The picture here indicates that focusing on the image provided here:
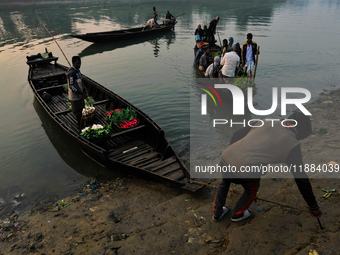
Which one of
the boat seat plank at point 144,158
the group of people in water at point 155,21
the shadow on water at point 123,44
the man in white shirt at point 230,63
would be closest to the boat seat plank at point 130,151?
the boat seat plank at point 144,158

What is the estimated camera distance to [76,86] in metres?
8.04

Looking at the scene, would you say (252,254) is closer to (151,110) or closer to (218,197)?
(218,197)

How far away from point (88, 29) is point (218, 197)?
34341 mm

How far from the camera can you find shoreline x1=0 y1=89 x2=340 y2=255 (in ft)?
12.6

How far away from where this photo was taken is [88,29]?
32.7m

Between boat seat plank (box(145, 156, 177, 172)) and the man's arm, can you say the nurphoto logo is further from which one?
the man's arm

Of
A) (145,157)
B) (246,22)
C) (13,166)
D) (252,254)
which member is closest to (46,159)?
(13,166)

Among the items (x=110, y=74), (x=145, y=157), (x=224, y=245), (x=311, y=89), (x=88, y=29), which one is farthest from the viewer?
(x=88, y=29)

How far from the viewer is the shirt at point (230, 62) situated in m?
11.0

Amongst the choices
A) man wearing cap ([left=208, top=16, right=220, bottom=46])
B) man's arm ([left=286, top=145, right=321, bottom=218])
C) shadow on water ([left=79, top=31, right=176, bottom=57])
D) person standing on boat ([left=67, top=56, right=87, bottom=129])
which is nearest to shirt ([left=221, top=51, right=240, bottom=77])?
person standing on boat ([left=67, top=56, right=87, bottom=129])

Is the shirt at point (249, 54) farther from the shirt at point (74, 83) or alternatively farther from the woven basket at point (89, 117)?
the shirt at point (74, 83)

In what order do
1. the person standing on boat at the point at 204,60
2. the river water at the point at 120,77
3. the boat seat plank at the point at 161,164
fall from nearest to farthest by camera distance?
the boat seat plank at the point at 161,164 → the river water at the point at 120,77 → the person standing on boat at the point at 204,60

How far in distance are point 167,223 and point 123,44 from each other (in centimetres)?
2343

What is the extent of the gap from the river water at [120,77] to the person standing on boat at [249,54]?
1.86 metres
